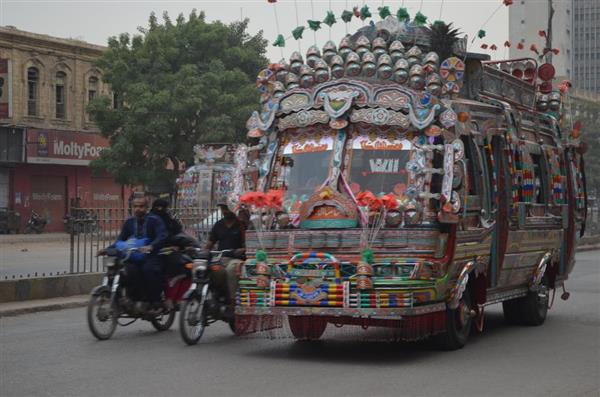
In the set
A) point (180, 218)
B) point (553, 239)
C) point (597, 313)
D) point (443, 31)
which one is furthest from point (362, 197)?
point (180, 218)

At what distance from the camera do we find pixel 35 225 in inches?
1801

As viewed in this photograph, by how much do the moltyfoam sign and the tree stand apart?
4.15 meters

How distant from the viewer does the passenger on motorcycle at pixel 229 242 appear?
1215cm

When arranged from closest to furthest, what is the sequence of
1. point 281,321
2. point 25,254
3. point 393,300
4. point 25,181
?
point 393,300
point 281,321
point 25,254
point 25,181

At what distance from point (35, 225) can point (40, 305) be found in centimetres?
3101

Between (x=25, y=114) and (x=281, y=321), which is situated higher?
(x=25, y=114)

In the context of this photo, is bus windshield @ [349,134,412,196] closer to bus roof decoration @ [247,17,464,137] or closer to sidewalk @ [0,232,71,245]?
bus roof decoration @ [247,17,464,137]

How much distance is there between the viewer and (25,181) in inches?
1849

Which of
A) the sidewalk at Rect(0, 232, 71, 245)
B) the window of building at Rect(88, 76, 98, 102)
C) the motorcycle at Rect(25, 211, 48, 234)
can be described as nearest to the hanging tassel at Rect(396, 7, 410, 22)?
the sidewalk at Rect(0, 232, 71, 245)

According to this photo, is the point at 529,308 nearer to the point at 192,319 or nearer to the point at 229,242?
the point at 229,242

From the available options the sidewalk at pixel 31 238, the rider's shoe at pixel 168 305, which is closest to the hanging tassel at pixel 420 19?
the rider's shoe at pixel 168 305

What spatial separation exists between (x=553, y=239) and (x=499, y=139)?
2.58 meters

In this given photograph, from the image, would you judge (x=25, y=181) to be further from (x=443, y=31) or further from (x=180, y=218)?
(x=443, y=31)

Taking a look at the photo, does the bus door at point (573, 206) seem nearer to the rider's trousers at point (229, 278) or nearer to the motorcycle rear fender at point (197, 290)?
the rider's trousers at point (229, 278)
